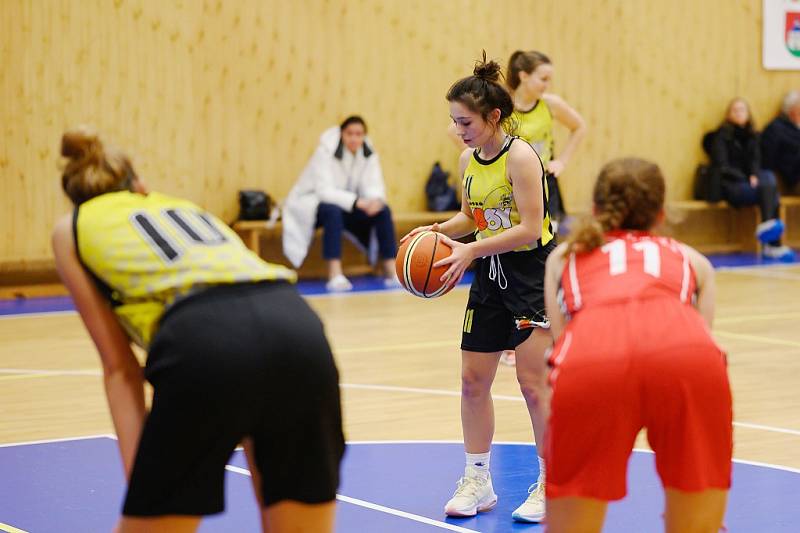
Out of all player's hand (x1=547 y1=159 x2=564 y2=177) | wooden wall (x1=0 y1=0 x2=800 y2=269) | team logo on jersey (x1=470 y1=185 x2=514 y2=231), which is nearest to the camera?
team logo on jersey (x1=470 y1=185 x2=514 y2=231)

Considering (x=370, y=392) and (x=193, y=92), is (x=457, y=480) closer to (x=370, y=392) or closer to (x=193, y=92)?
(x=370, y=392)

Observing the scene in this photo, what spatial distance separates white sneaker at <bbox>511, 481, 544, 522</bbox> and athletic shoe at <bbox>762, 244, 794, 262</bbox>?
31.0ft

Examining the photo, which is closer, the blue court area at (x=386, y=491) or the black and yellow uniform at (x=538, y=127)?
the blue court area at (x=386, y=491)

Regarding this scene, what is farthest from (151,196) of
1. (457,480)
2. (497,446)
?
(497,446)

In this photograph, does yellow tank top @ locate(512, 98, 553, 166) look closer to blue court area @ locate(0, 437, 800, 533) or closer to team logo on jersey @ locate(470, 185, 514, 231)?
blue court area @ locate(0, 437, 800, 533)

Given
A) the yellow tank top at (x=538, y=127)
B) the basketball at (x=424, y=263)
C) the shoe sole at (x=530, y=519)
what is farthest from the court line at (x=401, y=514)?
the yellow tank top at (x=538, y=127)

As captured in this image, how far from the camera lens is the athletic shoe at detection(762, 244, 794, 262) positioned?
1355 cm

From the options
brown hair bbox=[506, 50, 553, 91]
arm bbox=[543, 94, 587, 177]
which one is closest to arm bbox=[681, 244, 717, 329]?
brown hair bbox=[506, 50, 553, 91]

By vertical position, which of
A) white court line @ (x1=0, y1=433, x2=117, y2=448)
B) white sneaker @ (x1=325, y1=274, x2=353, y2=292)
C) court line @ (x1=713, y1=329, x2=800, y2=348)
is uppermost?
white court line @ (x1=0, y1=433, x2=117, y2=448)

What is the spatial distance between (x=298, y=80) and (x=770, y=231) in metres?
5.12

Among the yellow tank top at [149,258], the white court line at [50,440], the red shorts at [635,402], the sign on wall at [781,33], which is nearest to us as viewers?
the yellow tank top at [149,258]

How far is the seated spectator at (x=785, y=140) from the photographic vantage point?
14.3 meters

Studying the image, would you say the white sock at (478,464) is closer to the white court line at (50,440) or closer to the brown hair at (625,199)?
the brown hair at (625,199)

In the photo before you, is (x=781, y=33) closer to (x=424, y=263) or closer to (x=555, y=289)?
(x=424, y=263)
